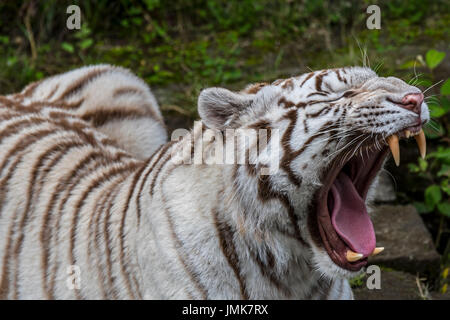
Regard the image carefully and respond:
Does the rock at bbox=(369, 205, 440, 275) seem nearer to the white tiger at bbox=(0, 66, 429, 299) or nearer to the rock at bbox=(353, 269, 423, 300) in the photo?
the rock at bbox=(353, 269, 423, 300)

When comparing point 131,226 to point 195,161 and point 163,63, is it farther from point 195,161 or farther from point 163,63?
point 163,63

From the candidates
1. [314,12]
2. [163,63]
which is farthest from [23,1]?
[314,12]

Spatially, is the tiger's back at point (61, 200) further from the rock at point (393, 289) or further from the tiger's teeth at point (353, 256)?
the rock at point (393, 289)

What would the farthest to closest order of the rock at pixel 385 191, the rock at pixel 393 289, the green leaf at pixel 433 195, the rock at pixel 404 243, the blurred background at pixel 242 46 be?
the blurred background at pixel 242 46, the rock at pixel 385 191, the green leaf at pixel 433 195, the rock at pixel 404 243, the rock at pixel 393 289

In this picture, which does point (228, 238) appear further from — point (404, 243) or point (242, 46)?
point (242, 46)

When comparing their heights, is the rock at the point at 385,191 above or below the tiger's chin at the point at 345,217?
below

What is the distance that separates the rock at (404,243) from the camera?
2.76 m

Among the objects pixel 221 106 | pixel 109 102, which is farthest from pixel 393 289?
pixel 109 102

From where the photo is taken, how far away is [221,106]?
5.98 feet

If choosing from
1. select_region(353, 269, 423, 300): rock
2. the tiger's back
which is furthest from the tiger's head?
select_region(353, 269, 423, 300): rock

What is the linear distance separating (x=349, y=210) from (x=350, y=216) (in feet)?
0.06

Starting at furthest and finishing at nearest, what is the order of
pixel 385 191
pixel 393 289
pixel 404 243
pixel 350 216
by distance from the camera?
pixel 385 191
pixel 404 243
pixel 393 289
pixel 350 216

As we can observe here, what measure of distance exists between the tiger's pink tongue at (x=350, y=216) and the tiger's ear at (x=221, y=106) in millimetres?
333

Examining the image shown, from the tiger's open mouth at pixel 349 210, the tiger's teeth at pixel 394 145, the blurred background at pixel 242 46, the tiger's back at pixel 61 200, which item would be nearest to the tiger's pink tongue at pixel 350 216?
the tiger's open mouth at pixel 349 210
